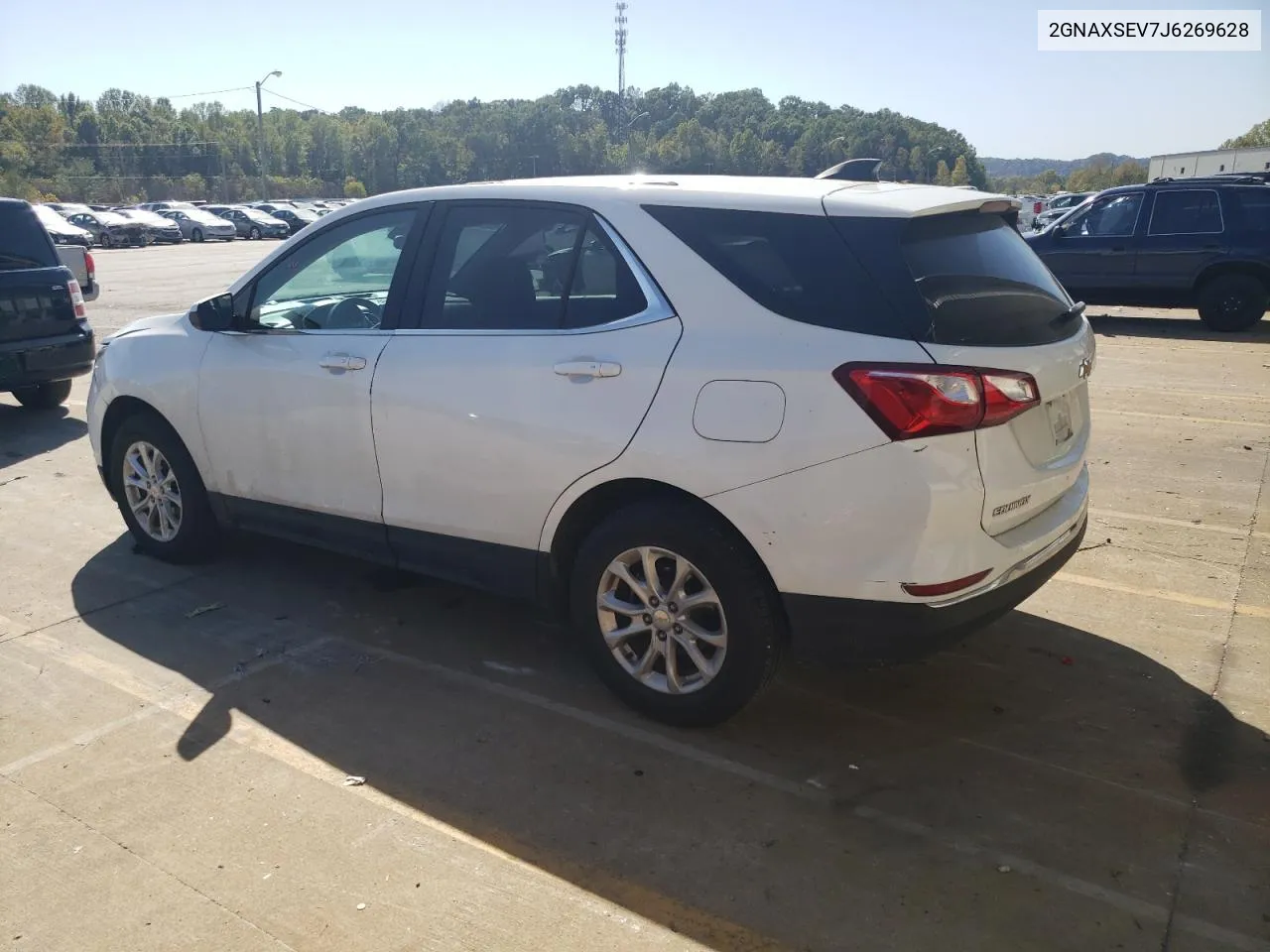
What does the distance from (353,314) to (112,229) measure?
42479mm

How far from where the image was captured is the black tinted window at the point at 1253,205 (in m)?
13.7

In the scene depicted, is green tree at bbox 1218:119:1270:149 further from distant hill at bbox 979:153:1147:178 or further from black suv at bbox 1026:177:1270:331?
black suv at bbox 1026:177:1270:331

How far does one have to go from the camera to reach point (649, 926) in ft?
9.36

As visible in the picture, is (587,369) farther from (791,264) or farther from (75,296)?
(75,296)

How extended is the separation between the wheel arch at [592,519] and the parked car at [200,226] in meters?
47.2

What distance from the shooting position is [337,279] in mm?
4961

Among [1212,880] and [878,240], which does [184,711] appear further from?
[1212,880]

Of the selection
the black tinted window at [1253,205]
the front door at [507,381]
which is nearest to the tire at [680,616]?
the front door at [507,381]

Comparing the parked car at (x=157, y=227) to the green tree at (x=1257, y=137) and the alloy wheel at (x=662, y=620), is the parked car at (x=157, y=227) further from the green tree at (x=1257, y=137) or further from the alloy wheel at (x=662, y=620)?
the green tree at (x=1257, y=137)

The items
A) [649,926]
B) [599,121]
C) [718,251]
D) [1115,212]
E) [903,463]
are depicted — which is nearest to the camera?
[649,926]

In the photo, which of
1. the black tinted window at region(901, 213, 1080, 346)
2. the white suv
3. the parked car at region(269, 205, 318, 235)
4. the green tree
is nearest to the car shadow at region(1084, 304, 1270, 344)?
the black tinted window at region(901, 213, 1080, 346)

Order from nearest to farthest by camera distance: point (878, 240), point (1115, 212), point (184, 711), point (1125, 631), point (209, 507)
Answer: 1. point (878, 240)
2. point (184, 711)
3. point (1125, 631)
4. point (209, 507)
5. point (1115, 212)

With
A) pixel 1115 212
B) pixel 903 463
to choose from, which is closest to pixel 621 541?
pixel 903 463

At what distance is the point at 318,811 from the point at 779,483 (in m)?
1.80
